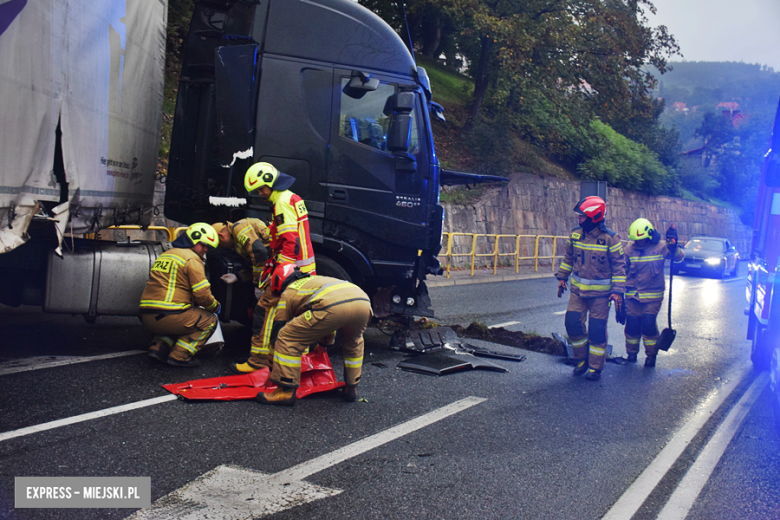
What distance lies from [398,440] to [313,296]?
118 centimetres

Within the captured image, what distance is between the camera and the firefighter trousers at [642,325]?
6.90 meters

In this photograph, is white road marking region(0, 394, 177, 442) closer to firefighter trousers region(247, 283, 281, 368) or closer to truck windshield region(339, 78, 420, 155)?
firefighter trousers region(247, 283, 281, 368)

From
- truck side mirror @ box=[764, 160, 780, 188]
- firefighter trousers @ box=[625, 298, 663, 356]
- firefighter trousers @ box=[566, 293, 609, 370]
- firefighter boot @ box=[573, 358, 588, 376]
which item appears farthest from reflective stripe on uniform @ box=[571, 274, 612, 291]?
truck side mirror @ box=[764, 160, 780, 188]

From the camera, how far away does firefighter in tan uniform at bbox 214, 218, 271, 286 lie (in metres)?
5.44

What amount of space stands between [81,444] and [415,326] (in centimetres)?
466

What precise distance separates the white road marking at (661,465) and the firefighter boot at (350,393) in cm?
209

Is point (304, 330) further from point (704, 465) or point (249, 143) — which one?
point (704, 465)

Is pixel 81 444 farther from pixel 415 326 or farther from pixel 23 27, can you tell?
pixel 415 326

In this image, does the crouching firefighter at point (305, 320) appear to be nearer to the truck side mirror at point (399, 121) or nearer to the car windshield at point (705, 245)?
the truck side mirror at point (399, 121)

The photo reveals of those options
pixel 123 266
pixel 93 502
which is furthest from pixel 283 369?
pixel 123 266

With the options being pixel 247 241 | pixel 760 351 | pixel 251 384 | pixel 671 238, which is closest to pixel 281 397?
pixel 251 384

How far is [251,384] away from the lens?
478 centimetres

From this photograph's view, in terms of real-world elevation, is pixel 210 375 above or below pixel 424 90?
below

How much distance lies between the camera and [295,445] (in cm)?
374
